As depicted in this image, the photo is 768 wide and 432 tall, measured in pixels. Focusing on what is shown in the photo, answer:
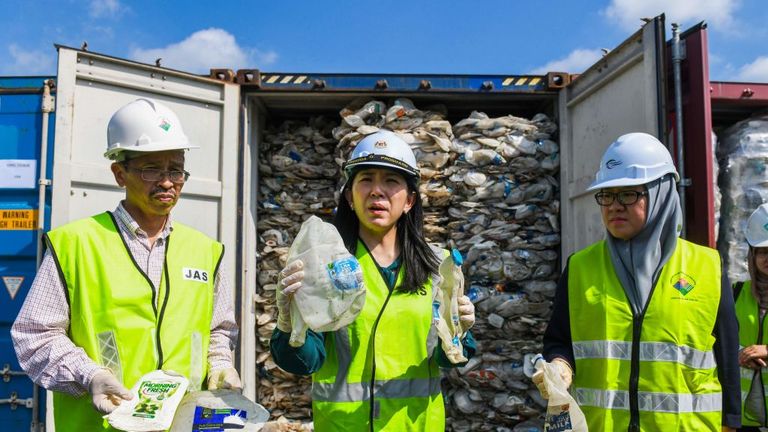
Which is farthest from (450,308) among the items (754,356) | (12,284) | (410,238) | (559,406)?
(12,284)

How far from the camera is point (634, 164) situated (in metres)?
2.19

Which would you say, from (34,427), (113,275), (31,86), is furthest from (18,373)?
(113,275)

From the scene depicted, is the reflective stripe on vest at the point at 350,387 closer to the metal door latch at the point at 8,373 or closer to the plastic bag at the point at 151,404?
the plastic bag at the point at 151,404

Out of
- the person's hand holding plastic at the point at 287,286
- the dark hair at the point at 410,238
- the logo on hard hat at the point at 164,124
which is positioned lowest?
the person's hand holding plastic at the point at 287,286

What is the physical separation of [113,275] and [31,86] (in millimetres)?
2144

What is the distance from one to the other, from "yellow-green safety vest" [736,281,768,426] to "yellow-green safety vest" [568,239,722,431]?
1.01 metres

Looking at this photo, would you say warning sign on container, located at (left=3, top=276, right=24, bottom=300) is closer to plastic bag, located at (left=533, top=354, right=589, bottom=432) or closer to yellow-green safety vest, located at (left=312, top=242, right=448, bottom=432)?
yellow-green safety vest, located at (left=312, top=242, right=448, bottom=432)

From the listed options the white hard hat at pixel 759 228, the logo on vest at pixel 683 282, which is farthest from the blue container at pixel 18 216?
the white hard hat at pixel 759 228

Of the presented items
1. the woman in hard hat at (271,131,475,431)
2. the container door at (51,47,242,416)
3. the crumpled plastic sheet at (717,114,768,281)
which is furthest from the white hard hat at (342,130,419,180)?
the crumpled plastic sheet at (717,114,768,281)

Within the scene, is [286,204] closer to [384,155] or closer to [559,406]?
[384,155]

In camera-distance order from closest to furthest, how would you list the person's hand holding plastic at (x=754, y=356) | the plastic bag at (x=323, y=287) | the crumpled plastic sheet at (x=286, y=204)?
the plastic bag at (x=323, y=287), the person's hand holding plastic at (x=754, y=356), the crumpled plastic sheet at (x=286, y=204)

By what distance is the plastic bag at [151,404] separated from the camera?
1.75 m

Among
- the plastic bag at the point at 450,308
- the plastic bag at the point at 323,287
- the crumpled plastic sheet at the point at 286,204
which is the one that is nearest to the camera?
the plastic bag at the point at 323,287

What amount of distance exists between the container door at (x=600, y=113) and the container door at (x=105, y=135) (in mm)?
2323
